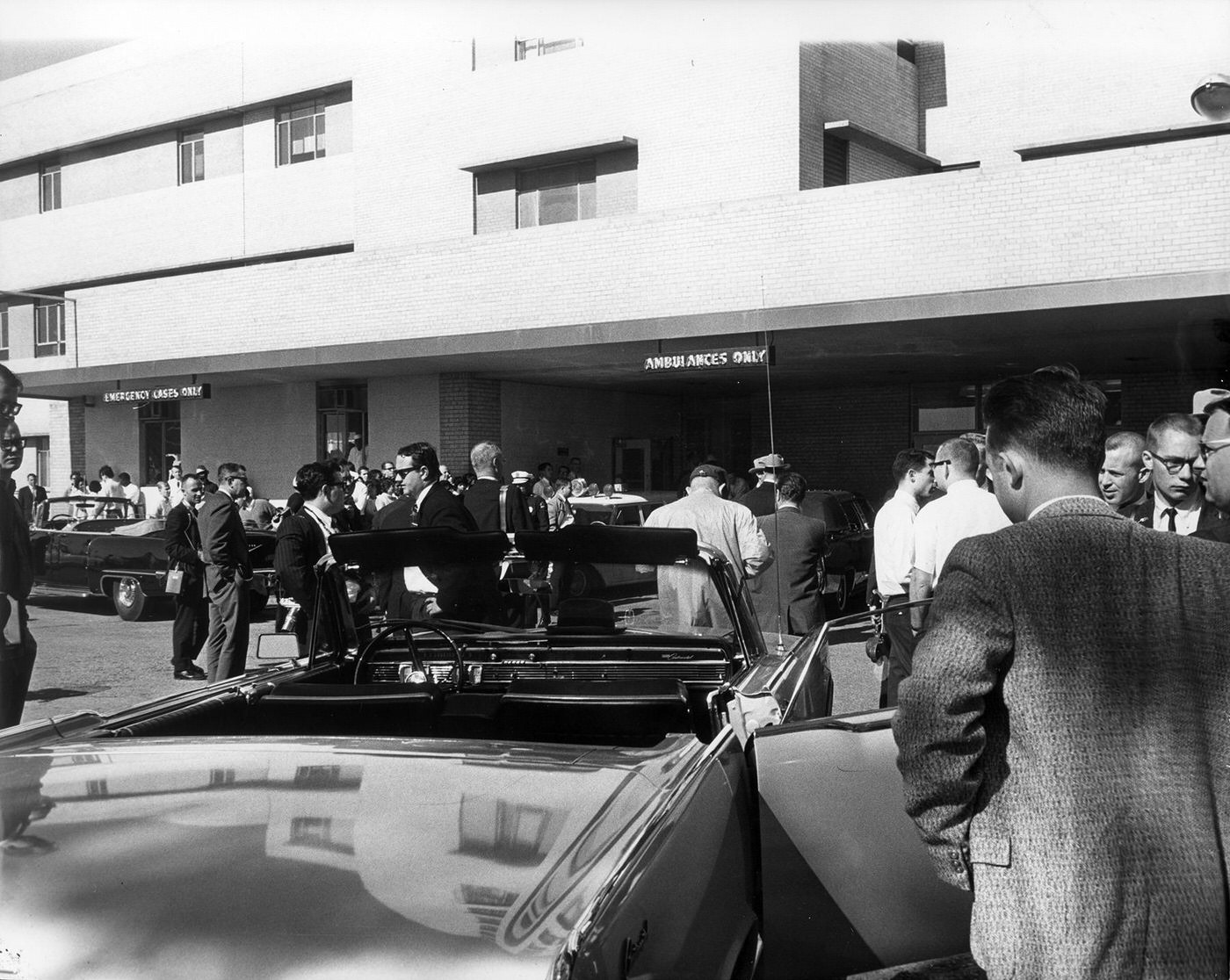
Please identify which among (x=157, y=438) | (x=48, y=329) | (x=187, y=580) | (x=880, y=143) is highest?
(x=880, y=143)

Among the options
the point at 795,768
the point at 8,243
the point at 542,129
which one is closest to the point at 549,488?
the point at 542,129

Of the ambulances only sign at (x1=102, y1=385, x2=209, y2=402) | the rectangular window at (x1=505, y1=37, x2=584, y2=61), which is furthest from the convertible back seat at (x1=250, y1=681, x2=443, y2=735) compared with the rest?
the ambulances only sign at (x1=102, y1=385, x2=209, y2=402)

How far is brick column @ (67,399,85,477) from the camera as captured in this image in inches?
912

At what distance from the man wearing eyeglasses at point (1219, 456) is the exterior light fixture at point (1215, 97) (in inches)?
214

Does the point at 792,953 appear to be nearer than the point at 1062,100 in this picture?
Yes

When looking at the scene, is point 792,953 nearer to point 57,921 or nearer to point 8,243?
point 57,921

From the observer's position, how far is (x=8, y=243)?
22766 mm

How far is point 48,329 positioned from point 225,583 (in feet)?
57.9

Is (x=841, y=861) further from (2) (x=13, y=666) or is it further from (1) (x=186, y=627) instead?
(1) (x=186, y=627)

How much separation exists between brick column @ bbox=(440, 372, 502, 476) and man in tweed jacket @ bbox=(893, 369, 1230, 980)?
16.7m

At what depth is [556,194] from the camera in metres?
18.8

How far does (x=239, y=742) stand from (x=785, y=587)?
5.18m

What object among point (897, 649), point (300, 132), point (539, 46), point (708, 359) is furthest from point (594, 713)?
point (300, 132)

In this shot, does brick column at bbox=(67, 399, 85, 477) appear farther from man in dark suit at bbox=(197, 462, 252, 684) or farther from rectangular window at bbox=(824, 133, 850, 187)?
man in dark suit at bbox=(197, 462, 252, 684)
